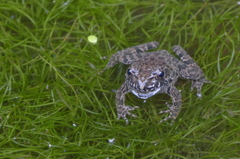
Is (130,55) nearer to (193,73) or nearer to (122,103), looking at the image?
(122,103)

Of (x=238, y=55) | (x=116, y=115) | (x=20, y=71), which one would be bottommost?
(x=116, y=115)

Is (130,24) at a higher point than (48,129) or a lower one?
higher

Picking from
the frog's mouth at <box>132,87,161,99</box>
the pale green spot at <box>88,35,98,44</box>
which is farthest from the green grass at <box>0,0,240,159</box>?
the frog's mouth at <box>132,87,161,99</box>

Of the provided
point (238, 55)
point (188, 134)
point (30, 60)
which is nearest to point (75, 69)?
point (30, 60)

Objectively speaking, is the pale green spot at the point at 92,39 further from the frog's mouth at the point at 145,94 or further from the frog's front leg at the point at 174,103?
the frog's front leg at the point at 174,103

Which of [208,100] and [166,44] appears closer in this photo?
[208,100]

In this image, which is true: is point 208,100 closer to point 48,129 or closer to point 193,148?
point 193,148

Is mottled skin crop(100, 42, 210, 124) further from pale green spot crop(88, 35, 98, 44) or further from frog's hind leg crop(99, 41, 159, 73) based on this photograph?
pale green spot crop(88, 35, 98, 44)
